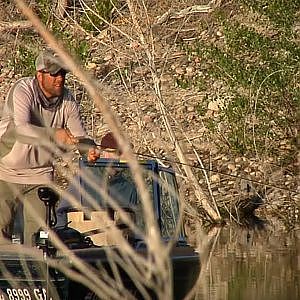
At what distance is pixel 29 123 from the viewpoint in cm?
743

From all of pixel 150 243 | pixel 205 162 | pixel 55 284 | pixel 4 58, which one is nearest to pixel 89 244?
pixel 55 284

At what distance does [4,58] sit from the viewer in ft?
72.0

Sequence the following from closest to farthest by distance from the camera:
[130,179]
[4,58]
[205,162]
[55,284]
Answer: [55,284] < [130,179] < [205,162] < [4,58]

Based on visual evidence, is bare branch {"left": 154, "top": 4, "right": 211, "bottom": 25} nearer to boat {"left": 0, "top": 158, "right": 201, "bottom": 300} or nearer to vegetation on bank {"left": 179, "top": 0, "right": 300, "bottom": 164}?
vegetation on bank {"left": 179, "top": 0, "right": 300, "bottom": 164}

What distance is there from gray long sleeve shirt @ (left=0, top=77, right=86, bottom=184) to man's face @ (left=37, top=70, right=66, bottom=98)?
0.07 metres

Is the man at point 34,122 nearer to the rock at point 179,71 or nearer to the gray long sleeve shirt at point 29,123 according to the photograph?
the gray long sleeve shirt at point 29,123

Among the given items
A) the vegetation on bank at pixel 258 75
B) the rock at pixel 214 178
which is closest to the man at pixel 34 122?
the vegetation on bank at pixel 258 75

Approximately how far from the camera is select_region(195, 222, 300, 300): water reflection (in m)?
10.8

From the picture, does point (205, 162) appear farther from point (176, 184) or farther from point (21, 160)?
point (21, 160)

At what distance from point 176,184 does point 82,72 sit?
18.4 ft

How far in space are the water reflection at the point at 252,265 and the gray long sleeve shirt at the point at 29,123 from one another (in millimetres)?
1492

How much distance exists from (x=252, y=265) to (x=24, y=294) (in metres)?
5.53

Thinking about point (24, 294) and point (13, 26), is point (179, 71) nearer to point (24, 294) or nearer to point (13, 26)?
point (13, 26)

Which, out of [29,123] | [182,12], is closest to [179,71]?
[182,12]
